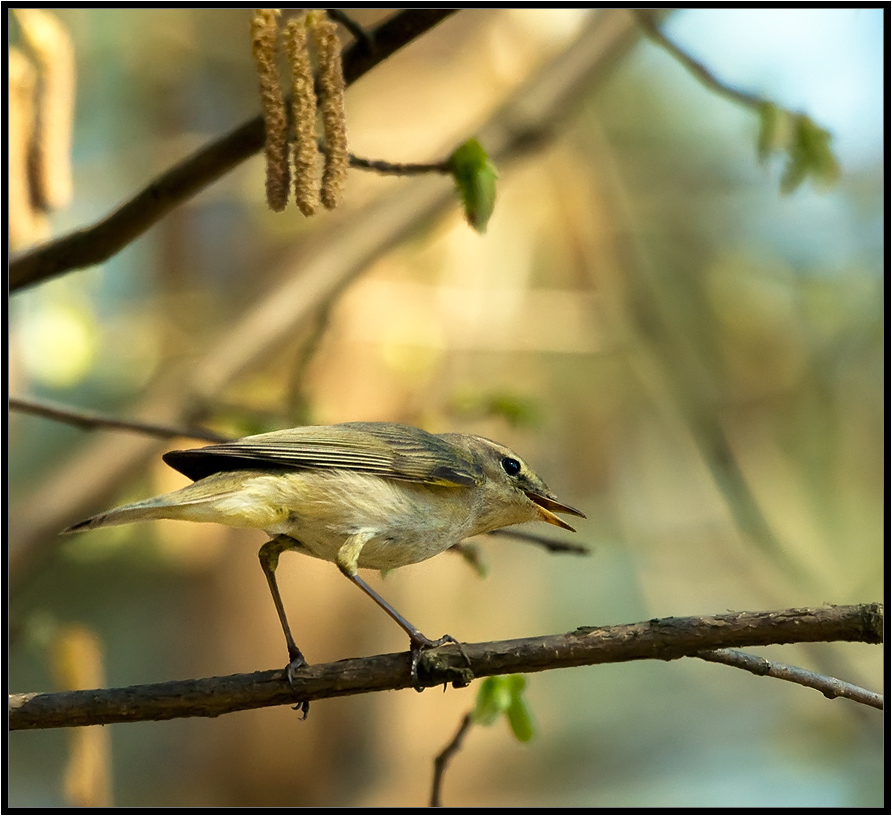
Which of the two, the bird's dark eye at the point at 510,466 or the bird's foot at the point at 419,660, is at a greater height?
the bird's dark eye at the point at 510,466

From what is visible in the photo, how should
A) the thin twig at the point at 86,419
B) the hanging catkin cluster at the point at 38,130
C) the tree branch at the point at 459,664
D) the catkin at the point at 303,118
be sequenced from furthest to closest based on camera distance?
1. the thin twig at the point at 86,419
2. the hanging catkin cluster at the point at 38,130
3. the tree branch at the point at 459,664
4. the catkin at the point at 303,118

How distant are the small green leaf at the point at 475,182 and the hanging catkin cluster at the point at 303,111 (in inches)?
17.1

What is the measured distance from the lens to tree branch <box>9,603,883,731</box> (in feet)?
7.93

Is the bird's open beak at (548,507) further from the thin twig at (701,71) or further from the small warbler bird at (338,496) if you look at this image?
the thin twig at (701,71)

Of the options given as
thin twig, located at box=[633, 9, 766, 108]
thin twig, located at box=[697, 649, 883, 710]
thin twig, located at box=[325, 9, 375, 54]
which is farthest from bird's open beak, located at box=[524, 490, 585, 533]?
thin twig, located at box=[325, 9, 375, 54]

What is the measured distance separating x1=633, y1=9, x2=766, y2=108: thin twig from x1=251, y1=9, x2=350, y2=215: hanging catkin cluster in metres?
1.10

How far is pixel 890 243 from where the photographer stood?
3354 millimetres

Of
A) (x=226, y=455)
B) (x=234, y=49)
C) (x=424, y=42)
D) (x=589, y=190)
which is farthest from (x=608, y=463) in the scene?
(x=226, y=455)

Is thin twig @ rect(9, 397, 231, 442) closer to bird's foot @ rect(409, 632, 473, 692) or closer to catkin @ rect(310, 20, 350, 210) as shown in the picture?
bird's foot @ rect(409, 632, 473, 692)

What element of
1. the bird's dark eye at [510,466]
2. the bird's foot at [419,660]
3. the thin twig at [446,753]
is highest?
the bird's dark eye at [510,466]

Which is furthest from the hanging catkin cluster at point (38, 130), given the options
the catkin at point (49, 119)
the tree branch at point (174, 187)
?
the tree branch at point (174, 187)

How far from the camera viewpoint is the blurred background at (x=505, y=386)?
6176 millimetres

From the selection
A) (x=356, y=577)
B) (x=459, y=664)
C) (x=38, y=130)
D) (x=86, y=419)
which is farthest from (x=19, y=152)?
(x=459, y=664)

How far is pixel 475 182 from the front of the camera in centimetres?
275
